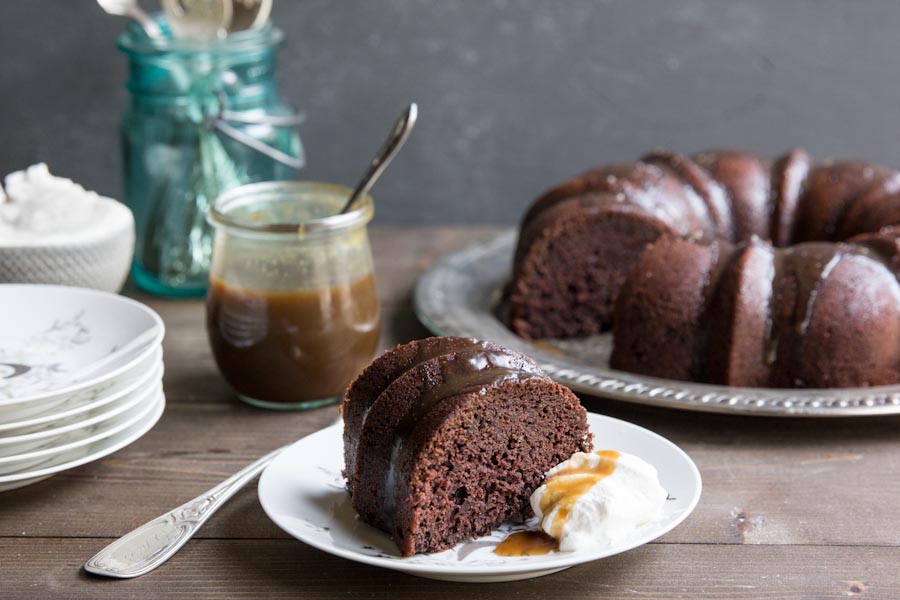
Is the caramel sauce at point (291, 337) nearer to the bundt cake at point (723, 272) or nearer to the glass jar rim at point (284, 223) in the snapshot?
the glass jar rim at point (284, 223)

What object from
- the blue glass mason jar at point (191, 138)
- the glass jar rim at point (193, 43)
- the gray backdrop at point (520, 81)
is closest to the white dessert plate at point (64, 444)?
the blue glass mason jar at point (191, 138)

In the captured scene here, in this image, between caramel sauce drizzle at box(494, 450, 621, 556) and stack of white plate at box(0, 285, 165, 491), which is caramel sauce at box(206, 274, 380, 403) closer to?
stack of white plate at box(0, 285, 165, 491)

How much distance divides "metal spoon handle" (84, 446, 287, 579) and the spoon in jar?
4.68 ft

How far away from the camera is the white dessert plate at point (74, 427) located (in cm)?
160

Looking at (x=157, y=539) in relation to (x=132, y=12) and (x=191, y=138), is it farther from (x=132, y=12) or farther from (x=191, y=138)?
(x=132, y=12)

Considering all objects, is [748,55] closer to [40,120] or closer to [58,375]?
[40,120]

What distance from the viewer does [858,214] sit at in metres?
2.71

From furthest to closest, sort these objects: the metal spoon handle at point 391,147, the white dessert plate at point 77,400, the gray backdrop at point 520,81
Answer: the gray backdrop at point 520,81 → the metal spoon handle at point 391,147 → the white dessert plate at point 77,400

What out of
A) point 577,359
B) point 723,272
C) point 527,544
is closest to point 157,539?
point 527,544

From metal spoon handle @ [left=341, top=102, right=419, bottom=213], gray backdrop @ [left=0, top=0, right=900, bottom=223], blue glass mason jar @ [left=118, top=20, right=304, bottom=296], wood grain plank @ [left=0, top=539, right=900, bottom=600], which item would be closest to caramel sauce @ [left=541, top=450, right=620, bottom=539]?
wood grain plank @ [left=0, top=539, right=900, bottom=600]

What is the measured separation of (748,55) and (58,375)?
2557 millimetres

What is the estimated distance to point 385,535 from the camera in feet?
4.92

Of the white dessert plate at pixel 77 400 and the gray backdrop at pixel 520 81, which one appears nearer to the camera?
the white dessert plate at pixel 77 400

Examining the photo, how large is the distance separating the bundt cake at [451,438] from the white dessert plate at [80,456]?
0.40 metres
